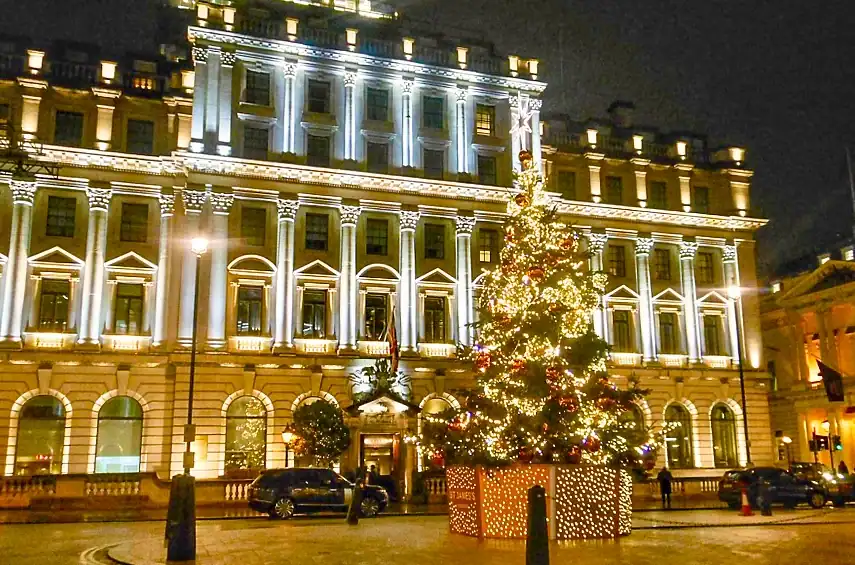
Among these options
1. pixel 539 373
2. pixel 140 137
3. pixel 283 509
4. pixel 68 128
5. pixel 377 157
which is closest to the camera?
pixel 539 373

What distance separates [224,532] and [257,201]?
71.5 ft

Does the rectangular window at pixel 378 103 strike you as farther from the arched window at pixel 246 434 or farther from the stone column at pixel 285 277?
the arched window at pixel 246 434

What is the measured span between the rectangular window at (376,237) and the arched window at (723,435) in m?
20.8

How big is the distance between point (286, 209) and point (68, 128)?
35.3 feet

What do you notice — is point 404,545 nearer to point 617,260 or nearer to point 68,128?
point 68,128

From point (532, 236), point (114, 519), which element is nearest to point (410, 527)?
point (532, 236)

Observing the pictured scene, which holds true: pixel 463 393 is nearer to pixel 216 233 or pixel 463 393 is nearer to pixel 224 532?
pixel 224 532

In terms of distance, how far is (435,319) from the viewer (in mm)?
42562

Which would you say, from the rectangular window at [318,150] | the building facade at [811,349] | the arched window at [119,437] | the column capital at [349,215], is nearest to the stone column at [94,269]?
the arched window at [119,437]

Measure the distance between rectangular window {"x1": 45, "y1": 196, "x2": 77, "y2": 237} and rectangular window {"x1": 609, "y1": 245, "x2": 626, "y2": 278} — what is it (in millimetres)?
27933

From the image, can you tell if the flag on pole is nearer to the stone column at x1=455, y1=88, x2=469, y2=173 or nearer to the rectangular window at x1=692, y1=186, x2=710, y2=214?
the rectangular window at x1=692, y1=186, x2=710, y2=214

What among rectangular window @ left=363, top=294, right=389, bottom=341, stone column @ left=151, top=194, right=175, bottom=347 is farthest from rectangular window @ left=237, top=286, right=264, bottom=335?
rectangular window @ left=363, top=294, right=389, bottom=341

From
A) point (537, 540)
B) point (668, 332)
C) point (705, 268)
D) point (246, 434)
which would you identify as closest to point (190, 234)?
point (246, 434)

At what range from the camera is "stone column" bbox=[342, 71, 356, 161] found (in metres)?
42.1
